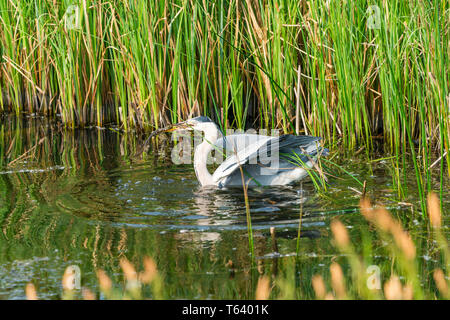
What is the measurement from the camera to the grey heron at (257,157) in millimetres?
4906

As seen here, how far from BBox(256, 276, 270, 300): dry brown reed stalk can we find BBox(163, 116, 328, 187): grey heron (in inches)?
70.5

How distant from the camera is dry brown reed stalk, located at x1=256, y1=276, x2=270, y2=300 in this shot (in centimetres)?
279

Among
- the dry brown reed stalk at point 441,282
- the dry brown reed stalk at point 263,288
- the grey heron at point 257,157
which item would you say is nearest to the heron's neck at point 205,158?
the grey heron at point 257,157

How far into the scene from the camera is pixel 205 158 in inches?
210

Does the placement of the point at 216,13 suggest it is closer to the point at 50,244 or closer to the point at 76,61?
the point at 76,61

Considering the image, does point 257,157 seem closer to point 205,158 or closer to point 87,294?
point 205,158

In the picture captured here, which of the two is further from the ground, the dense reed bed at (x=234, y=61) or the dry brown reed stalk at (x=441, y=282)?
the dense reed bed at (x=234, y=61)

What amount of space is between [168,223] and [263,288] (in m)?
1.36

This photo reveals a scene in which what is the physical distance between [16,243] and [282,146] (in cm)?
209

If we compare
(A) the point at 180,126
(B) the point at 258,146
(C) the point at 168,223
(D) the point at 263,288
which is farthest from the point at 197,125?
(D) the point at 263,288

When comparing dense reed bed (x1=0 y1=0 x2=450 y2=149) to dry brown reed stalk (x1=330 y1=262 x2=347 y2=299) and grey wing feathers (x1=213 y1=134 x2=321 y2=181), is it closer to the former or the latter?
grey wing feathers (x1=213 y1=134 x2=321 y2=181)

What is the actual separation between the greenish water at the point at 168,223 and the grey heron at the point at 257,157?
0.42 feet

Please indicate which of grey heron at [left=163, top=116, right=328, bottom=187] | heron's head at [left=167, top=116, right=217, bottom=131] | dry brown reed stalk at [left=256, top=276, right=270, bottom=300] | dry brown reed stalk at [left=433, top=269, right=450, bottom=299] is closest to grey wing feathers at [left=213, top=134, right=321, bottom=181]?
grey heron at [left=163, top=116, right=328, bottom=187]

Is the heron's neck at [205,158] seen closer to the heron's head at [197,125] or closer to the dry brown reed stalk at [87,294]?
the heron's head at [197,125]
